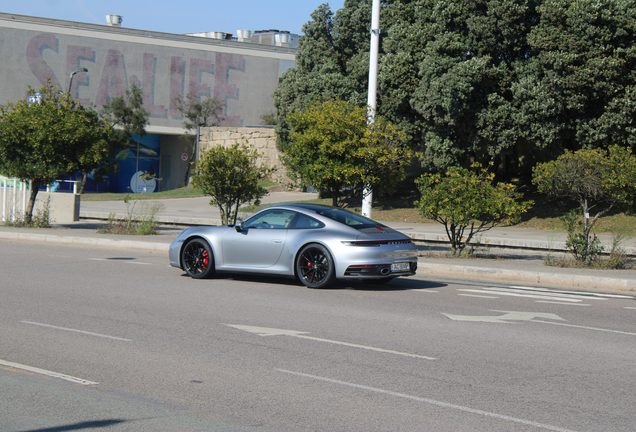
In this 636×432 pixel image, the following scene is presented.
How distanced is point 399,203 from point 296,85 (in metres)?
8.96

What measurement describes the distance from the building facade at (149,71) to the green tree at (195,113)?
41.8 inches

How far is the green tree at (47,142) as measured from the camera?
20312 millimetres

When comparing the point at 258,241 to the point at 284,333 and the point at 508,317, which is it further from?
the point at 508,317

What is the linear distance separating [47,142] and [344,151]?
1030 cm

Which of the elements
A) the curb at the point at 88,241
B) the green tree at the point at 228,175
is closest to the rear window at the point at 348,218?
the green tree at the point at 228,175

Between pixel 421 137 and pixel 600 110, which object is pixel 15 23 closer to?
pixel 421 137

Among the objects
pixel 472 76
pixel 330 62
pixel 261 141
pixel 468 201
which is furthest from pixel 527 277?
pixel 261 141

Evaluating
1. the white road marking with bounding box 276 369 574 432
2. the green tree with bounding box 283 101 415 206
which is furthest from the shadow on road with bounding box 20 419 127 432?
the green tree with bounding box 283 101 415 206

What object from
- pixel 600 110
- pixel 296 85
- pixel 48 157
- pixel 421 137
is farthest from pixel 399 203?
pixel 48 157

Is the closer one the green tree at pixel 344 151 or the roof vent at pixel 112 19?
the green tree at pixel 344 151

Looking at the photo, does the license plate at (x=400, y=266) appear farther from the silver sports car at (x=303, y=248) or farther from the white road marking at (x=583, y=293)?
the white road marking at (x=583, y=293)

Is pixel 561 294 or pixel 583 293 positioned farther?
pixel 583 293

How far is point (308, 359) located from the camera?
6.23 metres

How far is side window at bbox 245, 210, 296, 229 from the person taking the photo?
11328mm
